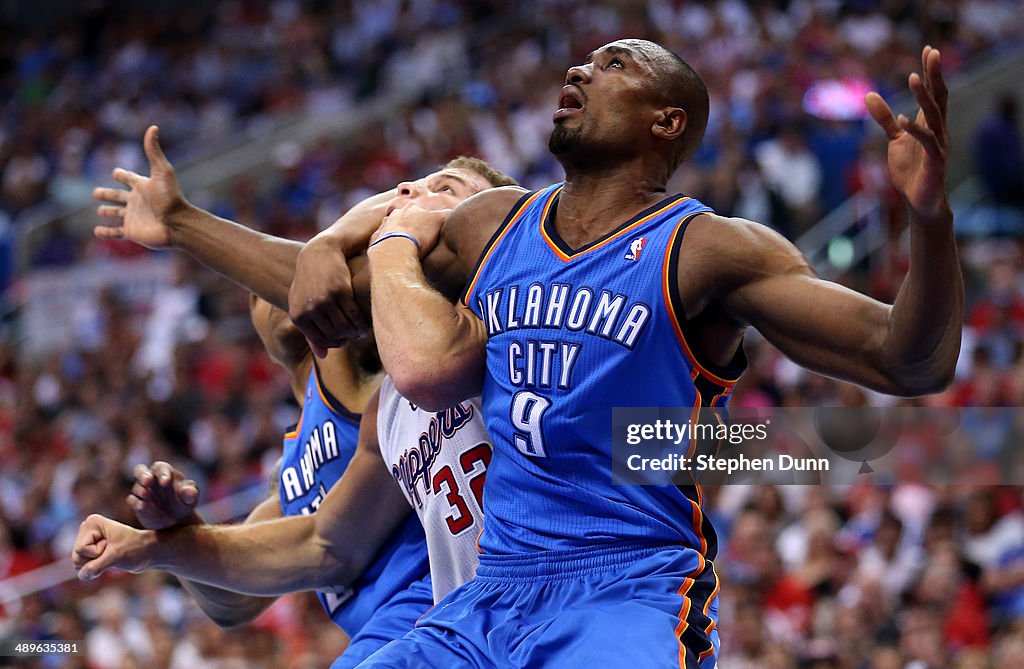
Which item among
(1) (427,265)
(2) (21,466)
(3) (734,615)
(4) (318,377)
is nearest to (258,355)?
(2) (21,466)

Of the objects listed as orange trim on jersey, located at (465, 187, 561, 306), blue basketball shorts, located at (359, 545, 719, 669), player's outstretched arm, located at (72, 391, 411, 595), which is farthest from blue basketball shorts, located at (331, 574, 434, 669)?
orange trim on jersey, located at (465, 187, 561, 306)

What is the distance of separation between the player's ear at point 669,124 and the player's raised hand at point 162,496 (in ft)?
5.40

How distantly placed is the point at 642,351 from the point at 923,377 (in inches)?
24.9

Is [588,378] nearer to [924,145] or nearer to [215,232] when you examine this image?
[924,145]

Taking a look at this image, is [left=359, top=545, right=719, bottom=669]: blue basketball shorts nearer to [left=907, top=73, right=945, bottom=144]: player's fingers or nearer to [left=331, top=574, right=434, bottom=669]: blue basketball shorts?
[left=331, top=574, right=434, bottom=669]: blue basketball shorts

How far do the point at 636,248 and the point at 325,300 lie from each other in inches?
36.0

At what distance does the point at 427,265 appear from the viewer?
3.63 meters

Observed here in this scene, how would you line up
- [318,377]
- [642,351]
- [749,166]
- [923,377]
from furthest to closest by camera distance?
[749,166] < [318,377] < [642,351] < [923,377]

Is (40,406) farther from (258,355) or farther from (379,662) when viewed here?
(379,662)

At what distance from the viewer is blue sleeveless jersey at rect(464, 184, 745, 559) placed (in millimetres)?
3158

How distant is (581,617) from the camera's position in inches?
122

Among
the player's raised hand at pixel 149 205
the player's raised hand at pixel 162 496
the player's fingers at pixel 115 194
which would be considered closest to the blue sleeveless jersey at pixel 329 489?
the player's raised hand at pixel 162 496

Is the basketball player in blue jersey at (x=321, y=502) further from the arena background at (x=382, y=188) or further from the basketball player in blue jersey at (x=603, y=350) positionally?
the arena background at (x=382, y=188)

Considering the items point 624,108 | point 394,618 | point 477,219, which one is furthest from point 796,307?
point 394,618
